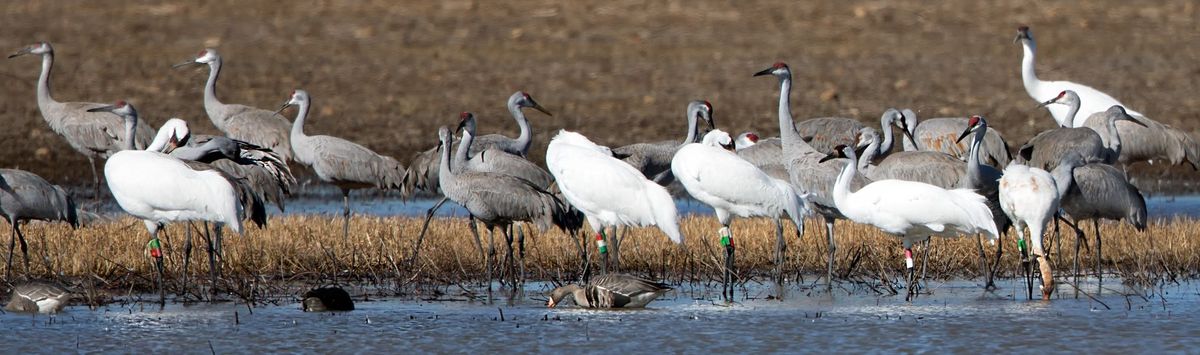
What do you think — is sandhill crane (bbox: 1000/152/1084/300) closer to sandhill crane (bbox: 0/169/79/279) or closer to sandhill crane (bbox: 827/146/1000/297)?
sandhill crane (bbox: 827/146/1000/297)

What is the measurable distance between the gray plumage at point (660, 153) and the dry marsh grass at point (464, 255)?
42cm

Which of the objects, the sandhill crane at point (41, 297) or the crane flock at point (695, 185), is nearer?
the sandhill crane at point (41, 297)

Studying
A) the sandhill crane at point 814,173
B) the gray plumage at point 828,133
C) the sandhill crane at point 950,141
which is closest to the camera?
the sandhill crane at point 814,173

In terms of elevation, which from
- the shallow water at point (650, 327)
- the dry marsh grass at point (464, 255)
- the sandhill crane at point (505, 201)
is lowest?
the shallow water at point (650, 327)

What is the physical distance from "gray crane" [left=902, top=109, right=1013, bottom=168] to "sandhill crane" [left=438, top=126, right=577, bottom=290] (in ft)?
10.9

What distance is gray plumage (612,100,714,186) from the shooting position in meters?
11.1

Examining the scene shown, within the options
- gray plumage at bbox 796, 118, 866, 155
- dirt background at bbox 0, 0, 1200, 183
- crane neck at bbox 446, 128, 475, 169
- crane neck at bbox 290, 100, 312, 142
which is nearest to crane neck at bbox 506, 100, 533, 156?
crane neck at bbox 446, 128, 475, 169

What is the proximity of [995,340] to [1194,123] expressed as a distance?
452 inches

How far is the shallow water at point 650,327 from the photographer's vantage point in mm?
7281

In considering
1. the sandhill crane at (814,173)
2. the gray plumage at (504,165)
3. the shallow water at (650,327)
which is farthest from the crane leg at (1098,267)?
the gray plumage at (504,165)

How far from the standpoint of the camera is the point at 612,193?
8930mm

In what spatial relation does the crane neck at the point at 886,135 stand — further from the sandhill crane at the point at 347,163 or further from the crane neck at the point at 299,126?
the crane neck at the point at 299,126

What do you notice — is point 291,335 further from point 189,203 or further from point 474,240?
point 474,240

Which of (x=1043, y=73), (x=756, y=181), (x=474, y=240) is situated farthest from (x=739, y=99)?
(x=756, y=181)
